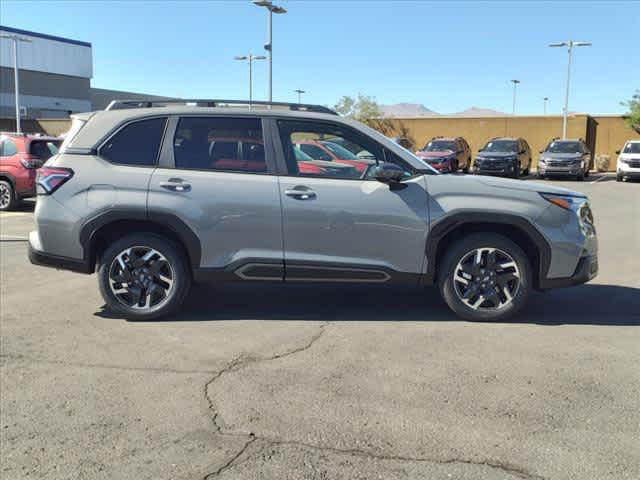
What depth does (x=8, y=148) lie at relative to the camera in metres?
13.6

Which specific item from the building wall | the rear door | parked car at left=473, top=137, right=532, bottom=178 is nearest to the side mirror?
the rear door

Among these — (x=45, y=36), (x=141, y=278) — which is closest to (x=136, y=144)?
(x=141, y=278)

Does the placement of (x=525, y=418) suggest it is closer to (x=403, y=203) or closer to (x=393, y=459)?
(x=393, y=459)

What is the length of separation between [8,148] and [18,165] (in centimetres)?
54

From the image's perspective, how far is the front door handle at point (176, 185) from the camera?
5223 mm

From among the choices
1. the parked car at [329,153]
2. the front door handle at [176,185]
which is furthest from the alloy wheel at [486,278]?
the front door handle at [176,185]

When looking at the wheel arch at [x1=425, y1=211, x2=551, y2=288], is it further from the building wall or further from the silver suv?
the building wall

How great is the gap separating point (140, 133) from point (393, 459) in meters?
3.67

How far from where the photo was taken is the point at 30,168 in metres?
13.4

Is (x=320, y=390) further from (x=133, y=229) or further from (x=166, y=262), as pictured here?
(x=133, y=229)

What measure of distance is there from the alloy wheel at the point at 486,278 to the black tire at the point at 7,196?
11.6 metres

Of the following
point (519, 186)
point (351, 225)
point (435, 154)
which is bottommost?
point (351, 225)

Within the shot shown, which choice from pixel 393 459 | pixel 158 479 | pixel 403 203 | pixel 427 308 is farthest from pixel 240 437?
pixel 427 308

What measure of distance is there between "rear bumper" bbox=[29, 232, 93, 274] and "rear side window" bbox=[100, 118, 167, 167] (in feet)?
3.12
